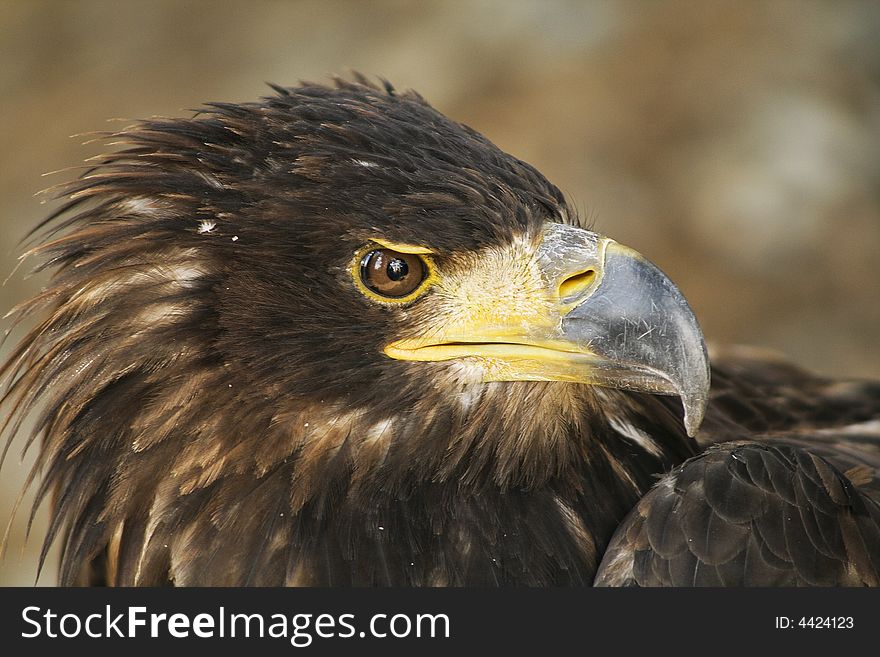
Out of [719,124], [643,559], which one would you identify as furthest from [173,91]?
[643,559]

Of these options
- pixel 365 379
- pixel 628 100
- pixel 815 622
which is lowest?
pixel 815 622

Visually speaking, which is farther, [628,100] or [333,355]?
[628,100]

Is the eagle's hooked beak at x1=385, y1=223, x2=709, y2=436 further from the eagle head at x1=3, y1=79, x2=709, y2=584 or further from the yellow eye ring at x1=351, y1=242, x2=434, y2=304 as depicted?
the yellow eye ring at x1=351, y1=242, x2=434, y2=304

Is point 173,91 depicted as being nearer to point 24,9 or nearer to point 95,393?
point 24,9

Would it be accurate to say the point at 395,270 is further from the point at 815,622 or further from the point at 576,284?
the point at 815,622

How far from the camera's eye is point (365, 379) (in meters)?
2.98

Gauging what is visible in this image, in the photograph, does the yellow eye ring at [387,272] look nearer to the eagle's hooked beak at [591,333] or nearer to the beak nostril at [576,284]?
the eagle's hooked beak at [591,333]

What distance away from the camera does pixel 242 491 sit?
300 centimetres

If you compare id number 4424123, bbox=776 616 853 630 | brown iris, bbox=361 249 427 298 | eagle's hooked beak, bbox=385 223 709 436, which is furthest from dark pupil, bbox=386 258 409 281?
id number 4424123, bbox=776 616 853 630

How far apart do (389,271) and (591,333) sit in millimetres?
560

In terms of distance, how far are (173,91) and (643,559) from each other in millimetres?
8141

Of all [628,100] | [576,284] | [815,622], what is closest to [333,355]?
[576,284]

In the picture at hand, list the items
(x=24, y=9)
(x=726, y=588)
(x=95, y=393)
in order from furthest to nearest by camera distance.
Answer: (x=24, y=9), (x=95, y=393), (x=726, y=588)

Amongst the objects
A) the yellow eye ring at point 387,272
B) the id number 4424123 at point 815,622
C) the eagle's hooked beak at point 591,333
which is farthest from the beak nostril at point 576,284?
the id number 4424123 at point 815,622
